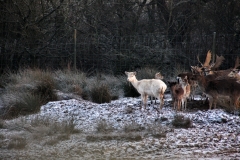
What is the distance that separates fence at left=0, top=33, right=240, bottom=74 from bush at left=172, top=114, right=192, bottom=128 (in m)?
6.91

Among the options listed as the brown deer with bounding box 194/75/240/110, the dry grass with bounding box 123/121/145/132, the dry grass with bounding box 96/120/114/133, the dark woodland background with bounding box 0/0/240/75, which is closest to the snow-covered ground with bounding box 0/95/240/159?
the dry grass with bounding box 96/120/114/133

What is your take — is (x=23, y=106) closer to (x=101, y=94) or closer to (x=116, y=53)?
(x=101, y=94)

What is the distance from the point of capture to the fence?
17.2 m

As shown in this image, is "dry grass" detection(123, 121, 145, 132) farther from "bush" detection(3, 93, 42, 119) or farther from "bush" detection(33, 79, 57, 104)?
"bush" detection(33, 79, 57, 104)

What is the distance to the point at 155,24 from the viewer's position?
2128cm

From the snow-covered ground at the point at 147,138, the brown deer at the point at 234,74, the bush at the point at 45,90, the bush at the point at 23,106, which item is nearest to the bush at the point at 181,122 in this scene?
the snow-covered ground at the point at 147,138

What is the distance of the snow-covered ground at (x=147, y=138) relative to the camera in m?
8.19

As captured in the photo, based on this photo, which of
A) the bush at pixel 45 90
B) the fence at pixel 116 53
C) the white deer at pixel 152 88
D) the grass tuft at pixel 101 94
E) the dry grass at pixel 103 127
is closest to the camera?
the dry grass at pixel 103 127

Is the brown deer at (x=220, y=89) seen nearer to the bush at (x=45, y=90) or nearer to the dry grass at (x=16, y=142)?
the bush at (x=45, y=90)

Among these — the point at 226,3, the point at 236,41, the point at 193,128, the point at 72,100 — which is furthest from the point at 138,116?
the point at 226,3

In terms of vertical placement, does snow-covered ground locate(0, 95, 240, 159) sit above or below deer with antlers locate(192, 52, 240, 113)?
below

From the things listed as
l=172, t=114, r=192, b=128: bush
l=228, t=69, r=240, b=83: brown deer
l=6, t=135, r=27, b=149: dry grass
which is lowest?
l=6, t=135, r=27, b=149: dry grass

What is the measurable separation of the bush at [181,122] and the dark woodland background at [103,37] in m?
6.53

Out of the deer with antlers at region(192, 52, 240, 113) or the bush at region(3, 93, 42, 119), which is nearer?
the deer with antlers at region(192, 52, 240, 113)
